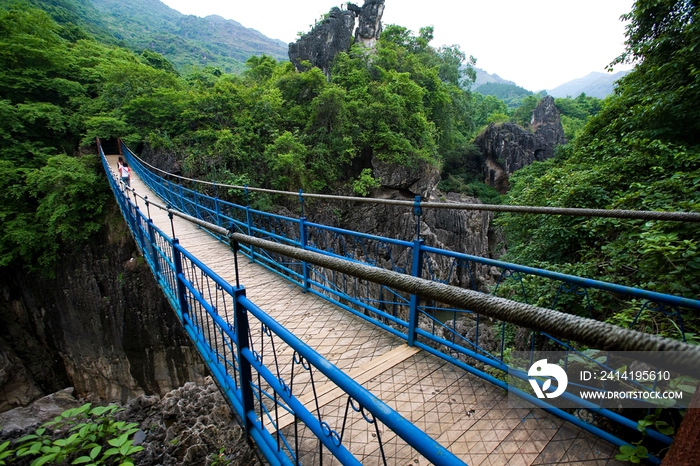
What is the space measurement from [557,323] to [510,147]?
26204 millimetres

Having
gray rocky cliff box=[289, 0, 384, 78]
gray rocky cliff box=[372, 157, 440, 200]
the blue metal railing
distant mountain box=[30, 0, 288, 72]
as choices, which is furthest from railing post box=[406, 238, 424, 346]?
distant mountain box=[30, 0, 288, 72]

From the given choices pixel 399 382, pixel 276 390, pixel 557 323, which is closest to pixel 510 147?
pixel 399 382

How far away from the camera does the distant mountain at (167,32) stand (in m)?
34.0

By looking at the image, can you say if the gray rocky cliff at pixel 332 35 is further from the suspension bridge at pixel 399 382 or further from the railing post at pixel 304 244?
the suspension bridge at pixel 399 382

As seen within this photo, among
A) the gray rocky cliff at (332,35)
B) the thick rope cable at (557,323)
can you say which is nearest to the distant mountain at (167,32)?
the gray rocky cliff at (332,35)

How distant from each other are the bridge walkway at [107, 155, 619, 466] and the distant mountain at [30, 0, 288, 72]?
116ft

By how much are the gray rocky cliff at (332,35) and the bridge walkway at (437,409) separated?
21134 mm

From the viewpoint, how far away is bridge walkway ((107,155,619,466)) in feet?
5.69

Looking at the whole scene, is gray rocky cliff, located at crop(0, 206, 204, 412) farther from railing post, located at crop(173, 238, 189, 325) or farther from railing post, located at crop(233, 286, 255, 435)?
railing post, located at crop(233, 286, 255, 435)

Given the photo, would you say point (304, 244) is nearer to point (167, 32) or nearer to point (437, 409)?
point (437, 409)

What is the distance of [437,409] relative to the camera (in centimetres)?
206

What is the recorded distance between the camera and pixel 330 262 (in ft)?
3.43

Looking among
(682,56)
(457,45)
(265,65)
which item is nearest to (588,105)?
(457,45)

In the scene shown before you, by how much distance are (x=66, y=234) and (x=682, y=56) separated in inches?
561
